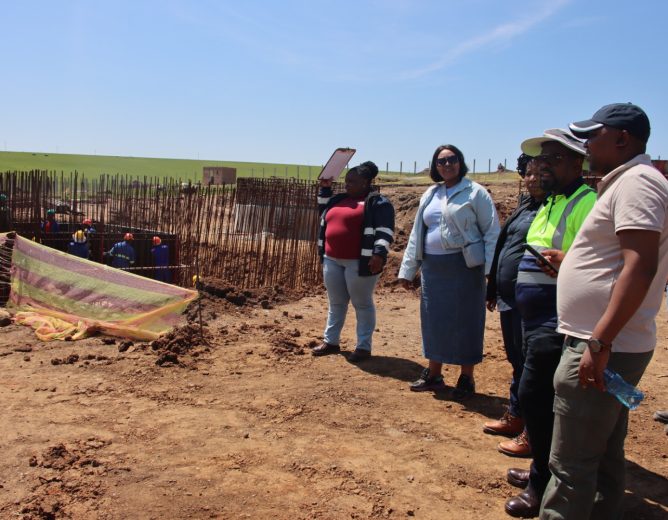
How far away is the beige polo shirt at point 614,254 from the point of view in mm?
1977

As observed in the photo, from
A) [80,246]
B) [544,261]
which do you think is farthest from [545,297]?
[80,246]

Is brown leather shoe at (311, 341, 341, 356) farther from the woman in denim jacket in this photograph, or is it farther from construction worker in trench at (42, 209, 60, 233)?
construction worker in trench at (42, 209, 60, 233)

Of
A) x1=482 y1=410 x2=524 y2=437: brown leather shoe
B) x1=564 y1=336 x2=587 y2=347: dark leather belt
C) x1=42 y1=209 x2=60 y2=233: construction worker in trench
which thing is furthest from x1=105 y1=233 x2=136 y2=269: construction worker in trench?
x1=564 y1=336 x2=587 y2=347: dark leather belt

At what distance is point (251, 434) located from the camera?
365 centimetres

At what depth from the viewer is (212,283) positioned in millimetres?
7562

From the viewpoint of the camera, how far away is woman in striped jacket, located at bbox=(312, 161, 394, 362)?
16.3 ft

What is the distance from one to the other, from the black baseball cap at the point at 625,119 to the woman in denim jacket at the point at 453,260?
1.88m

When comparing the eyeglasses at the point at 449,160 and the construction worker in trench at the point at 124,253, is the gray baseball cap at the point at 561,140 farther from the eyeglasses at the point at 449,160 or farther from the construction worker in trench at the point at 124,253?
the construction worker in trench at the point at 124,253

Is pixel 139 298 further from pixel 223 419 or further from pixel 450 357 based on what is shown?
pixel 450 357

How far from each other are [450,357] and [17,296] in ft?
16.8

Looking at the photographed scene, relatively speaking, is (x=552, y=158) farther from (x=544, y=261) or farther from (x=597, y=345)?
(x=597, y=345)

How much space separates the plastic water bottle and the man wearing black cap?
3 cm

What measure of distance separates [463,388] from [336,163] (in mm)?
2769

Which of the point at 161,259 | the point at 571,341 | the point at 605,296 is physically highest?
the point at 605,296
